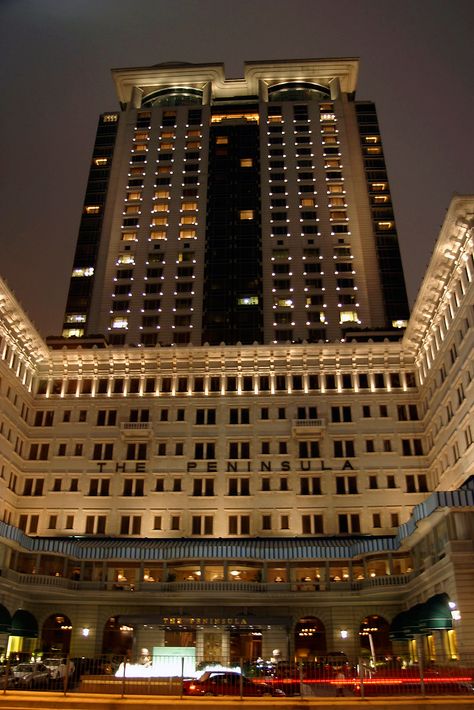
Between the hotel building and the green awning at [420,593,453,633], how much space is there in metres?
0.14

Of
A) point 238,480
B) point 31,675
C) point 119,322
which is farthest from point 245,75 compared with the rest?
point 31,675

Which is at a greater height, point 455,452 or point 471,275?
point 471,275

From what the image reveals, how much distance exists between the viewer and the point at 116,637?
60000 millimetres

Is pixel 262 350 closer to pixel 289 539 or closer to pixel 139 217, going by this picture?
pixel 289 539

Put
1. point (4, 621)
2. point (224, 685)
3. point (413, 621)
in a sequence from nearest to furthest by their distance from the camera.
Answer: point (224, 685), point (413, 621), point (4, 621)

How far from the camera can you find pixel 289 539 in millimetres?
64875

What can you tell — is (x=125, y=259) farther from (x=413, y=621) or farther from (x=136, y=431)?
(x=413, y=621)

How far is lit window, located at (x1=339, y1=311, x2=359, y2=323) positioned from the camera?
102 meters

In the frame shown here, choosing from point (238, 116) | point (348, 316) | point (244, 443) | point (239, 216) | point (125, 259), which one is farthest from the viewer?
point (238, 116)

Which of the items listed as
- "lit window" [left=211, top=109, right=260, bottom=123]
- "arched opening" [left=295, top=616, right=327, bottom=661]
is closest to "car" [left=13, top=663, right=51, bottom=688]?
"arched opening" [left=295, top=616, right=327, bottom=661]

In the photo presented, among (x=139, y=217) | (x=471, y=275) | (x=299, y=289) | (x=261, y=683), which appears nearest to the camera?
(x=261, y=683)

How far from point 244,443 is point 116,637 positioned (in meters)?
24.6

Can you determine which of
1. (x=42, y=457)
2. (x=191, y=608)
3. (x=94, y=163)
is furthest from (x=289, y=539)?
(x=94, y=163)

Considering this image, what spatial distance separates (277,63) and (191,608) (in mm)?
115647
